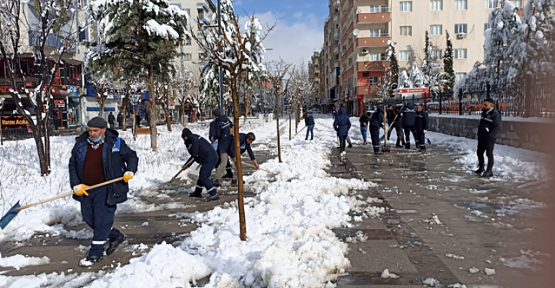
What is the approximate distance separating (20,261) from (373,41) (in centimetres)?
5372

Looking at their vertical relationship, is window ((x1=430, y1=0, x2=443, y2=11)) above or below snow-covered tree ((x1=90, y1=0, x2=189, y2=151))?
above

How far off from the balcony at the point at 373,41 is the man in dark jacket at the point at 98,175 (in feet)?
173

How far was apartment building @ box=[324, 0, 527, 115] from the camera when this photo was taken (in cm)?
5141

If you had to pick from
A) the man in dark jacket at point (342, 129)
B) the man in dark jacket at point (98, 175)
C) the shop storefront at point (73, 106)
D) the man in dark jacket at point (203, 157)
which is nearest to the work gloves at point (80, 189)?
the man in dark jacket at point (98, 175)

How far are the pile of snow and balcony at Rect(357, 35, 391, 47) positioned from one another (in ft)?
175

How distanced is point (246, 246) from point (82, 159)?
2.16 meters

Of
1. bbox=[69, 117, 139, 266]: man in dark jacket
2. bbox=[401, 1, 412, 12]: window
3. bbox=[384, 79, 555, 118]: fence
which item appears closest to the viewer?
bbox=[69, 117, 139, 266]: man in dark jacket

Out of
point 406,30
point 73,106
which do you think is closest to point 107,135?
point 73,106

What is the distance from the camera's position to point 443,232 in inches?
201

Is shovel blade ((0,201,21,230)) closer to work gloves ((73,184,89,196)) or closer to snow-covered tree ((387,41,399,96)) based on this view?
work gloves ((73,184,89,196))

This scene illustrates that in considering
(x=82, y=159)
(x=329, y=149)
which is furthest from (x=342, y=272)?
(x=329, y=149)

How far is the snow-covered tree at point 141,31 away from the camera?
1445 cm

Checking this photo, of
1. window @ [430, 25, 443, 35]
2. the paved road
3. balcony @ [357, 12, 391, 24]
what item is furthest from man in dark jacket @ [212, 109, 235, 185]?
window @ [430, 25, 443, 35]

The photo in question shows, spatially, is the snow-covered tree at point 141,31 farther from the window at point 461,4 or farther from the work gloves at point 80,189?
the window at point 461,4
